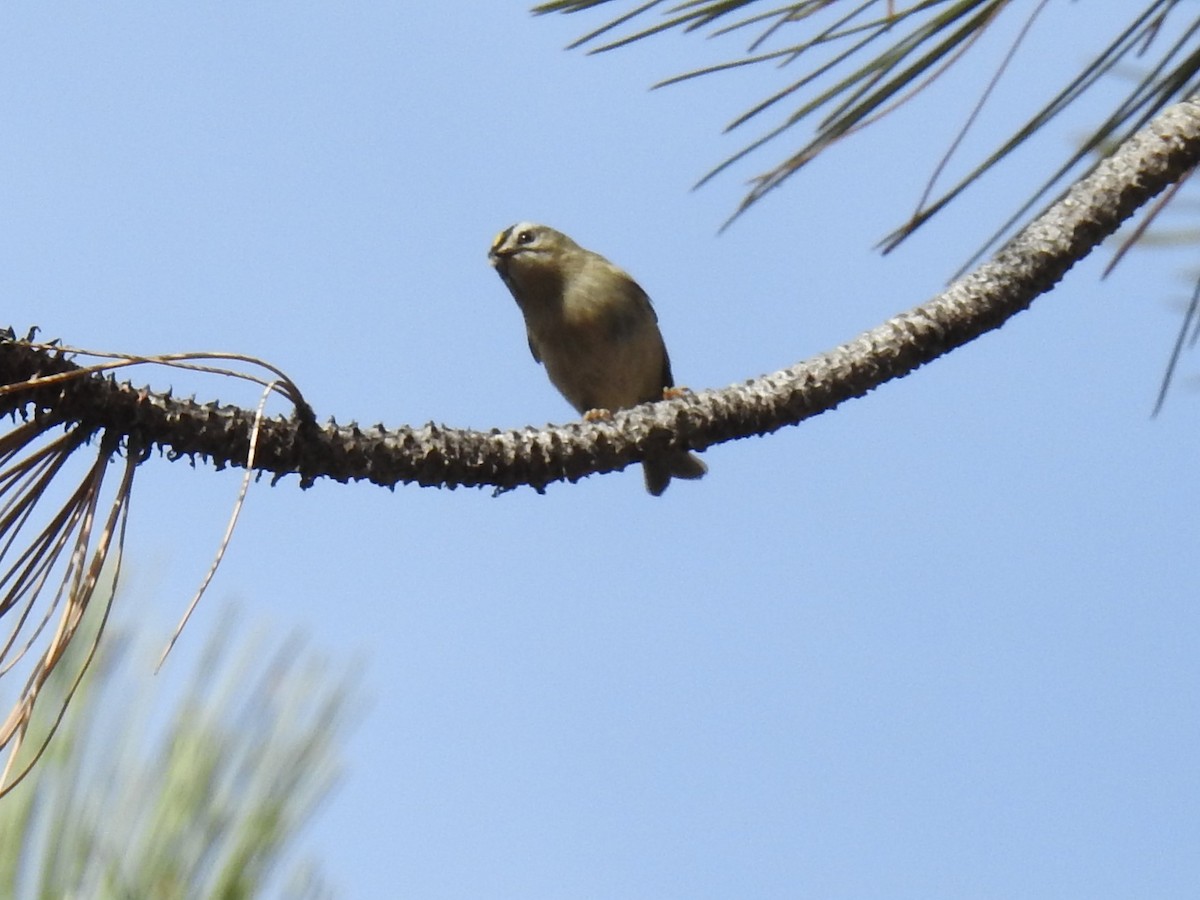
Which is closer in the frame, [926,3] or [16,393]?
[16,393]

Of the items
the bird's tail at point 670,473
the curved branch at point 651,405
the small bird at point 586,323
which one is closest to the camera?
the curved branch at point 651,405

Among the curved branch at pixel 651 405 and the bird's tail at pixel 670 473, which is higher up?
the bird's tail at pixel 670 473

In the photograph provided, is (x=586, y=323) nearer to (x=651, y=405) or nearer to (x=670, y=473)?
(x=670, y=473)

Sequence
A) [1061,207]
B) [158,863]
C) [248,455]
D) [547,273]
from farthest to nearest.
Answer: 1. [547,273]
2. [158,863]
3. [1061,207]
4. [248,455]

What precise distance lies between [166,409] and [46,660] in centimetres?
30

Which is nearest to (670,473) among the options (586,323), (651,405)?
(586,323)

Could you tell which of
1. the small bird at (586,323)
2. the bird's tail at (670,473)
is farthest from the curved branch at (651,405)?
the small bird at (586,323)

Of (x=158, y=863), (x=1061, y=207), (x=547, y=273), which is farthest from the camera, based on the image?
(x=547, y=273)

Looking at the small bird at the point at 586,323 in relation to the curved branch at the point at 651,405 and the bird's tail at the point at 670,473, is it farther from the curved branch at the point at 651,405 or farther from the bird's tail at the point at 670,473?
the curved branch at the point at 651,405

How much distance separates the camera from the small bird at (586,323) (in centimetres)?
541

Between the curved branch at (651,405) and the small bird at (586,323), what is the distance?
3.32 metres

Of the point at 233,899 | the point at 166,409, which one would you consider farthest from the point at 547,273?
the point at 166,409

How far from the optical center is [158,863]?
201 cm

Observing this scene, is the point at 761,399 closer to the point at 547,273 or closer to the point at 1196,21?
the point at 1196,21
